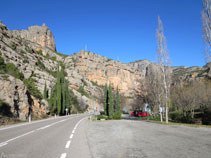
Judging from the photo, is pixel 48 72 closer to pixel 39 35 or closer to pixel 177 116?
pixel 177 116

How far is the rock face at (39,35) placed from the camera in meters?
140

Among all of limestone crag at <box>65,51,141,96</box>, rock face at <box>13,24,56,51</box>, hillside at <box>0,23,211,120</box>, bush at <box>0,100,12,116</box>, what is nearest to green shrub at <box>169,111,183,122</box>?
hillside at <box>0,23,211,120</box>

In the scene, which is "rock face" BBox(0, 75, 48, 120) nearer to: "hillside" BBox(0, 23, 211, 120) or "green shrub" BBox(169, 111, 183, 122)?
"hillside" BBox(0, 23, 211, 120)

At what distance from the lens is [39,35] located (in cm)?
14075

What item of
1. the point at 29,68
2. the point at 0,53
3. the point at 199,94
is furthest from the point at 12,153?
the point at 29,68

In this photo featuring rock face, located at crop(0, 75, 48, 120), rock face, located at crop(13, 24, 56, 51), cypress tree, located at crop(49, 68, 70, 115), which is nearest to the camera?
rock face, located at crop(0, 75, 48, 120)

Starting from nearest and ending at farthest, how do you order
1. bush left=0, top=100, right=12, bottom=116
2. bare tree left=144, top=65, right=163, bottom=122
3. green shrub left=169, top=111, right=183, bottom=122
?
bush left=0, top=100, right=12, bottom=116, green shrub left=169, top=111, right=183, bottom=122, bare tree left=144, top=65, right=163, bottom=122

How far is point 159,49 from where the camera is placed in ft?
83.0

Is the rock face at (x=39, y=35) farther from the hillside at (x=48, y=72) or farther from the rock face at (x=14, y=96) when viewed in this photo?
the rock face at (x=14, y=96)

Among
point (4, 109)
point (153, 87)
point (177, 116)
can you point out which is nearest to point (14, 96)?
point (4, 109)

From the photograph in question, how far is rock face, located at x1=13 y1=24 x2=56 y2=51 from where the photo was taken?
460 ft

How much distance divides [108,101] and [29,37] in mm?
123706

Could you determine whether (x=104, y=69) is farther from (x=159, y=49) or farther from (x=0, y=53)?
(x=159, y=49)

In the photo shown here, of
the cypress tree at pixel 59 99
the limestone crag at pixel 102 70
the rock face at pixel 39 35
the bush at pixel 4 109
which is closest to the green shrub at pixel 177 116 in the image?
the bush at pixel 4 109
